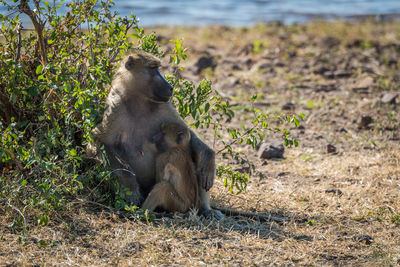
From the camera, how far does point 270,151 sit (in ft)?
19.0

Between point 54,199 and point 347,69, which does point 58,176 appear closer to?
point 54,199

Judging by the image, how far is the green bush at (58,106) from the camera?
148 inches

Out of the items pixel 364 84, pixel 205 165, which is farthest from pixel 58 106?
pixel 364 84

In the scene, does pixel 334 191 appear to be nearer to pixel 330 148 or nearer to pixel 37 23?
pixel 330 148

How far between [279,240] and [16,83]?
7.50ft

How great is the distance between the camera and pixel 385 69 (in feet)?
28.4

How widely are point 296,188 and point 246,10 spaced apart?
44.2ft

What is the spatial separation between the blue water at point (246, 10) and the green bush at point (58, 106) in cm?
948

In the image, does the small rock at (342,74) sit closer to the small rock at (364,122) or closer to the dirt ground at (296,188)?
the dirt ground at (296,188)

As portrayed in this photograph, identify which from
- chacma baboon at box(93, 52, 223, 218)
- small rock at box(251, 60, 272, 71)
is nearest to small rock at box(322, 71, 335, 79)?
small rock at box(251, 60, 272, 71)

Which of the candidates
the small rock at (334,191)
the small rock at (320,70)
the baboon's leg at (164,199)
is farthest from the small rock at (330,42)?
the baboon's leg at (164,199)

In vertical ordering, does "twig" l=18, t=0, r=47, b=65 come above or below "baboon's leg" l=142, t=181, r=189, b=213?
above

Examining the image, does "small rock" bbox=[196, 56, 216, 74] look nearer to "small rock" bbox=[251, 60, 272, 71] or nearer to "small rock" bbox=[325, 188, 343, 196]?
"small rock" bbox=[251, 60, 272, 71]

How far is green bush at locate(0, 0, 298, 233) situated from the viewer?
3.75m
